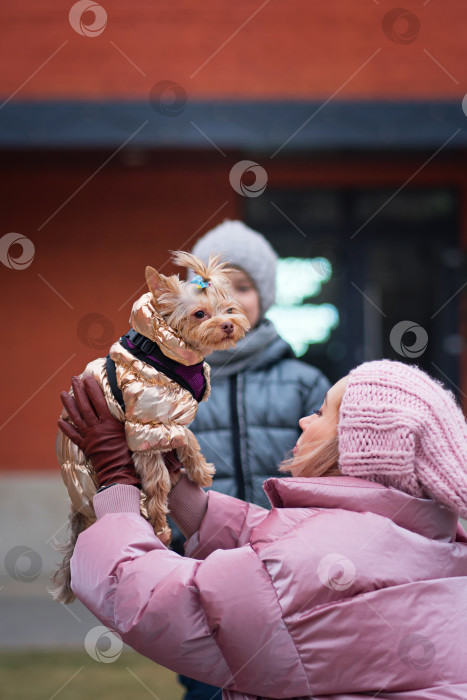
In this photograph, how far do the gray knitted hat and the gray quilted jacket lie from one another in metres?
0.13

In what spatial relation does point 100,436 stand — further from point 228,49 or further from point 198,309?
point 228,49

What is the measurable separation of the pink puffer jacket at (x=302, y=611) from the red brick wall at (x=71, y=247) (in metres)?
6.24

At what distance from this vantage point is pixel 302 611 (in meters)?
1.57

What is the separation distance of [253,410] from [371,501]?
4.14 feet

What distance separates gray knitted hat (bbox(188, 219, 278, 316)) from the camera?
3.04m

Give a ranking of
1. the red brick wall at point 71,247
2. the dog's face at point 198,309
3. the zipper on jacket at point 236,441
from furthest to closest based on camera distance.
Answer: the red brick wall at point 71,247 < the zipper on jacket at point 236,441 < the dog's face at point 198,309

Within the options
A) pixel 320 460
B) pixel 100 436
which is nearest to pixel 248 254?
pixel 320 460

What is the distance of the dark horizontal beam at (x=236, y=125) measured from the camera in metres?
7.38

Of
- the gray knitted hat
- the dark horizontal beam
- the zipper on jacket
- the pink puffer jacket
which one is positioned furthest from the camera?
the dark horizontal beam

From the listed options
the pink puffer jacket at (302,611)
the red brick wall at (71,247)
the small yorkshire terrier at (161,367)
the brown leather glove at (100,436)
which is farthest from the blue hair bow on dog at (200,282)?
the red brick wall at (71,247)

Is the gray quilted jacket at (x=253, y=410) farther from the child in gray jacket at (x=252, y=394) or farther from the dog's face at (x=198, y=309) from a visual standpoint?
the dog's face at (x=198, y=309)

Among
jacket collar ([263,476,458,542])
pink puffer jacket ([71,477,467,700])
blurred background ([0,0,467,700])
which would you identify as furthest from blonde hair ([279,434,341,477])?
blurred background ([0,0,467,700])

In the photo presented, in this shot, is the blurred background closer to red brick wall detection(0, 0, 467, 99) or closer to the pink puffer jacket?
red brick wall detection(0, 0, 467, 99)

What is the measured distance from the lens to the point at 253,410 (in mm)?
2938
